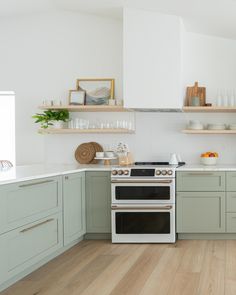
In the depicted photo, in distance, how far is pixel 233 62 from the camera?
572 cm

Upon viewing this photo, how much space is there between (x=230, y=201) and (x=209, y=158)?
1.98 feet

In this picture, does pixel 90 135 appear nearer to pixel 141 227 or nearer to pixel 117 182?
pixel 117 182

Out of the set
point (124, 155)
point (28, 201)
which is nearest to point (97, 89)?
point (124, 155)

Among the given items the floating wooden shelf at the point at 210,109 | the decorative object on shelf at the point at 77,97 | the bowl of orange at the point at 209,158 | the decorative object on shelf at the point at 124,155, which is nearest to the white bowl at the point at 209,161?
the bowl of orange at the point at 209,158

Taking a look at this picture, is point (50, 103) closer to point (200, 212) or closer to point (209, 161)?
point (209, 161)

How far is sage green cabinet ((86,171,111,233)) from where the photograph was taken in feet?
17.2

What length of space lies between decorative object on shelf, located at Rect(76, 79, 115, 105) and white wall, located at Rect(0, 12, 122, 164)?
0.27ft

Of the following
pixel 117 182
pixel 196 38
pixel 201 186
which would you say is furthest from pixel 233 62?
pixel 117 182

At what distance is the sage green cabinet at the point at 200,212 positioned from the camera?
16.9 ft

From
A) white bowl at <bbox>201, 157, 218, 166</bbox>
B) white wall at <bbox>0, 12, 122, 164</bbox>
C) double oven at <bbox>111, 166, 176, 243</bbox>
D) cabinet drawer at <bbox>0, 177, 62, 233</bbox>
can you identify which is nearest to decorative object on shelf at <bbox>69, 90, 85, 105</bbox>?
white wall at <bbox>0, 12, 122, 164</bbox>

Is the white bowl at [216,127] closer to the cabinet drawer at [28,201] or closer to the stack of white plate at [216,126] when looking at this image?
the stack of white plate at [216,126]

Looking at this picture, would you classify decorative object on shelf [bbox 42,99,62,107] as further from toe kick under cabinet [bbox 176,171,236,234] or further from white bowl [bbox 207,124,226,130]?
white bowl [bbox 207,124,226,130]

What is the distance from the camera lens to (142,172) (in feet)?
16.8

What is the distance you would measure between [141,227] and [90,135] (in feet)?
4.72
